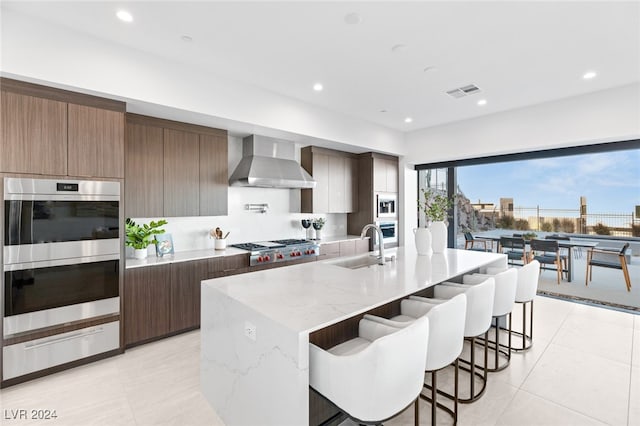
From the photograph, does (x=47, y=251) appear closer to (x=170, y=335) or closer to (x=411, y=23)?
(x=170, y=335)

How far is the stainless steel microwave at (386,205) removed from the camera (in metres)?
5.43

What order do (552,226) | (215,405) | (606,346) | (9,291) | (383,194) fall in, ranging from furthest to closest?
(383,194) → (552,226) → (606,346) → (9,291) → (215,405)

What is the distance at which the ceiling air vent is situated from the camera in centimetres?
358

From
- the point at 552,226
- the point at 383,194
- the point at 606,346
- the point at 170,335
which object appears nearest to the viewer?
the point at 606,346

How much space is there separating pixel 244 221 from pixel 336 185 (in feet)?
5.60

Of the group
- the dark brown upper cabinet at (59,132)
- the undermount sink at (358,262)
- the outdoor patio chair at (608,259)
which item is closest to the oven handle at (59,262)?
the dark brown upper cabinet at (59,132)

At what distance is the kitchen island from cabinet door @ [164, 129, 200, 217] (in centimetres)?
174

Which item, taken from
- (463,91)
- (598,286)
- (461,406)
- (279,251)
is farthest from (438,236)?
(598,286)

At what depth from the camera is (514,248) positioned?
4891mm

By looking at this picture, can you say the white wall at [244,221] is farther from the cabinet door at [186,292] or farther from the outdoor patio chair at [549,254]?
the outdoor patio chair at [549,254]

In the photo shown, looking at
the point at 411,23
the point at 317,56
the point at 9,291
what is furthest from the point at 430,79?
the point at 9,291

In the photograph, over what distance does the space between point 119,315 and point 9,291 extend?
2.62 ft

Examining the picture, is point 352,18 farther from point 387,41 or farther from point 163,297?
point 163,297

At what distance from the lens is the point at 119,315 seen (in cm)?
281
